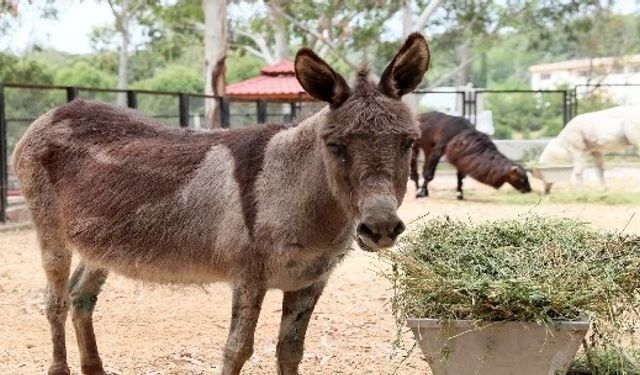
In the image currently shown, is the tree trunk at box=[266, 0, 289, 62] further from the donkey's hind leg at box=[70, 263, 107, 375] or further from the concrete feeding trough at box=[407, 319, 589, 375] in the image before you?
the concrete feeding trough at box=[407, 319, 589, 375]

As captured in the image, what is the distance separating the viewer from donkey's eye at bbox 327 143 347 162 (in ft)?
12.3

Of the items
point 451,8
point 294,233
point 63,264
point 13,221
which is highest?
point 451,8

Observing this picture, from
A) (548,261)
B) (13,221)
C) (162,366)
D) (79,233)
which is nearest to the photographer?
(548,261)

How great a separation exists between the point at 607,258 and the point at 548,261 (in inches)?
11.4

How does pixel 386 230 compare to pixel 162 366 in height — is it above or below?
above

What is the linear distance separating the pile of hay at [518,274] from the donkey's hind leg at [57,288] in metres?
2.21

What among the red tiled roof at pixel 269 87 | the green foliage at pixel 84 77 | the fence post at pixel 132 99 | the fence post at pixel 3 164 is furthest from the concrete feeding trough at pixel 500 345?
the green foliage at pixel 84 77

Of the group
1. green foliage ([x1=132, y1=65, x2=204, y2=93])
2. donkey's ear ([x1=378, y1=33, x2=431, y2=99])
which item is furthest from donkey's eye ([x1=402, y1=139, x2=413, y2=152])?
green foliage ([x1=132, y1=65, x2=204, y2=93])

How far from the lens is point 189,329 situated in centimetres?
657

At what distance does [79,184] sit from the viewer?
4914 millimetres

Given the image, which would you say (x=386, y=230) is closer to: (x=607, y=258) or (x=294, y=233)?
(x=294, y=233)

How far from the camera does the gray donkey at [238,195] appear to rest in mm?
3740

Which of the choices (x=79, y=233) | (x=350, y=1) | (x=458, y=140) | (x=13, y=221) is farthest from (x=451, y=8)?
(x=79, y=233)

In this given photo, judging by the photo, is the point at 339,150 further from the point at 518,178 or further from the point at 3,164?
the point at 518,178
